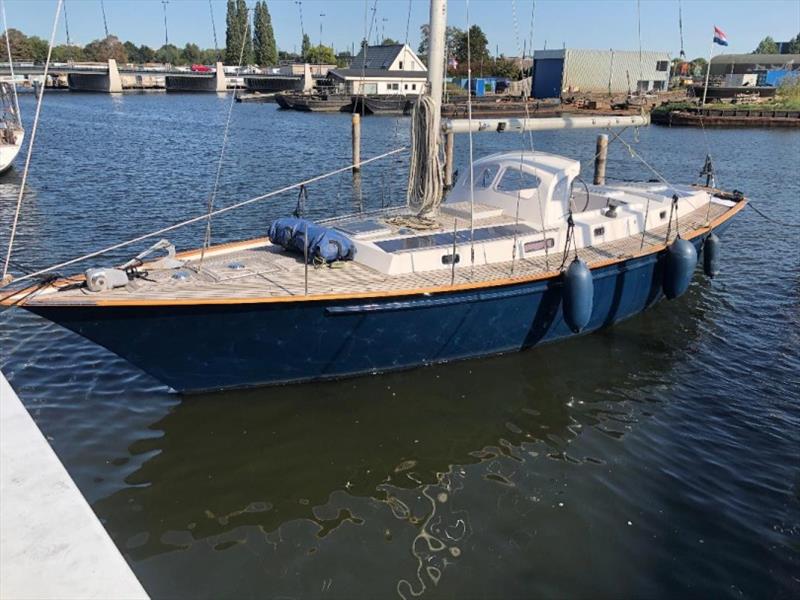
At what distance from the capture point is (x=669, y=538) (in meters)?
7.89

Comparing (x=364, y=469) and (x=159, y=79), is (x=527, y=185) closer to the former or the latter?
(x=364, y=469)

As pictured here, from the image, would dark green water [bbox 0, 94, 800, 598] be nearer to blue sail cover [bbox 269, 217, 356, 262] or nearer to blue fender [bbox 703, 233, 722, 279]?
blue fender [bbox 703, 233, 722, 279]

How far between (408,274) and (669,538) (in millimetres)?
5612

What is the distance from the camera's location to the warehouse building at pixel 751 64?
96.5 metres

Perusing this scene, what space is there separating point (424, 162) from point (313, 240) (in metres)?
2.63

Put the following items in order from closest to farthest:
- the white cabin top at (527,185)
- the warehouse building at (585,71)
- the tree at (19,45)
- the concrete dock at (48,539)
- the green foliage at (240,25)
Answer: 1. the concrete dock at (48,539)
2. the green foliage at (240,25)
3. the white cabin top at (527,185)
4. the warehouse building at (585,71)
5. the tree at (19,45)

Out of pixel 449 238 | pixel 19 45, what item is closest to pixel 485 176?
pixel 449 238

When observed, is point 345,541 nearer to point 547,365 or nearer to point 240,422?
point 240,422

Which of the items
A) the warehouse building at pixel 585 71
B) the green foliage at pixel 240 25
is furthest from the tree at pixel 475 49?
the green foliage at pixel 240 25

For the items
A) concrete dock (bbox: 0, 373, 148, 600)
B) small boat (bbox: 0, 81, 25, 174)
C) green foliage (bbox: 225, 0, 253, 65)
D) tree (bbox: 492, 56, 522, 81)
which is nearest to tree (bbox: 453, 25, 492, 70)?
tree (bbox: 492, 56, 522, 81)

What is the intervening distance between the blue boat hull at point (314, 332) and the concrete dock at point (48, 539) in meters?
3.25

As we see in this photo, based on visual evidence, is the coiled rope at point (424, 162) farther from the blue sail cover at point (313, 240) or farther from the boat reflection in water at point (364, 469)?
the boat reflection in water at point (364, 469)

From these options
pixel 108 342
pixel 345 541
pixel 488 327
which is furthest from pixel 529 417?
pixel 108 342

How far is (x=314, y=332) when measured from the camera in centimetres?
1002
